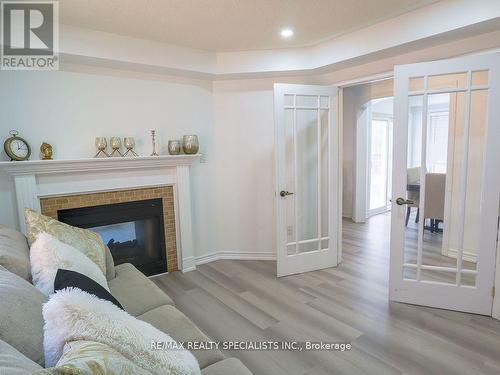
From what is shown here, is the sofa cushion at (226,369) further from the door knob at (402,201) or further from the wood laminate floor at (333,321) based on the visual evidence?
the door knob at (402,201)

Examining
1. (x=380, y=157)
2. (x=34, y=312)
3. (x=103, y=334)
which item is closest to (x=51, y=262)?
(x=34, y=312)

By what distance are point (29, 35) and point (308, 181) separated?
2.98 meters

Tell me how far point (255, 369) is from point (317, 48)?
3081 mm

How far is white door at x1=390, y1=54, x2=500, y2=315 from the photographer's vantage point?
7.65 ft

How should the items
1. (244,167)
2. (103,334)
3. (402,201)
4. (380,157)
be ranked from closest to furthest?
(103,334) < (402,201) < (244,167) < (380,157)

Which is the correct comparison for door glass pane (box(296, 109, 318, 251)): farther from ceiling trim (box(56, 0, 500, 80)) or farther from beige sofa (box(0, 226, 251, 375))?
beige sofa (box(0, 226, 251, 375))

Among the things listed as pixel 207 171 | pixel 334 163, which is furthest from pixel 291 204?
pixel 207 171

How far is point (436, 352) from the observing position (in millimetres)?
2033

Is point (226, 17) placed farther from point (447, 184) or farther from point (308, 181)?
point (447, 184)

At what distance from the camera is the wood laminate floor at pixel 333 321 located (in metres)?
1.95

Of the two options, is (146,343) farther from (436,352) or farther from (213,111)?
(213,111)

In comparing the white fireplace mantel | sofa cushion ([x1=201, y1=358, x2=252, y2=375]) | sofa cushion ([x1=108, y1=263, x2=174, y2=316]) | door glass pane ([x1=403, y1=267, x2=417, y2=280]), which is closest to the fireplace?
the white fireplace mantel

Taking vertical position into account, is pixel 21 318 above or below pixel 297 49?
below

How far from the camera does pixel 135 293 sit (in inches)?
75.0
